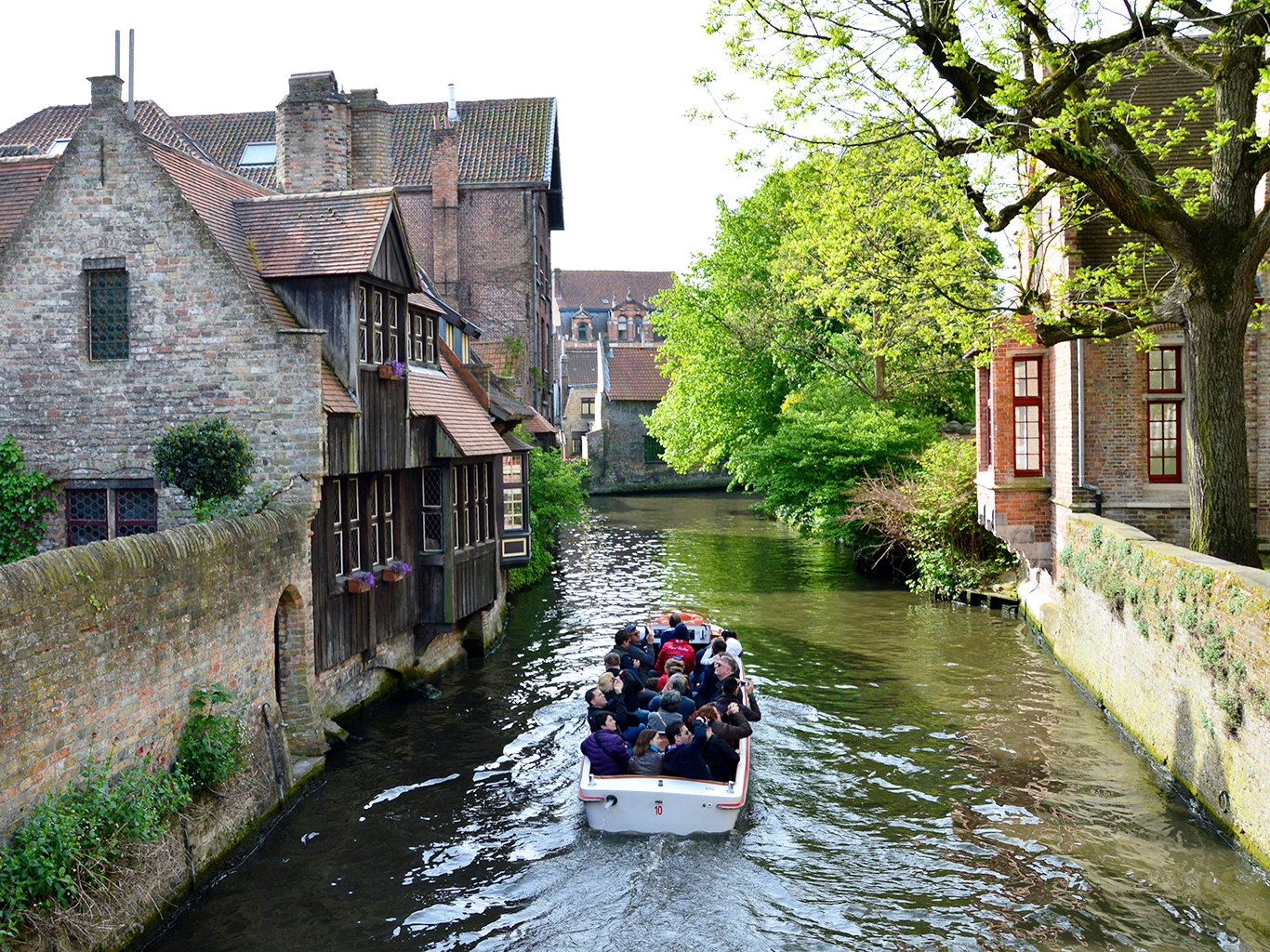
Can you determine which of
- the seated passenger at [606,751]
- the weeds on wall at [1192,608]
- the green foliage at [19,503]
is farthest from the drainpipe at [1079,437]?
the green foliage at [19,503]

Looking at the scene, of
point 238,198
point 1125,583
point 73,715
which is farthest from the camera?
point 238,198

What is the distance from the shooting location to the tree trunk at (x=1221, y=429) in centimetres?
1262

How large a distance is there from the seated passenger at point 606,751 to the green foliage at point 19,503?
739cm

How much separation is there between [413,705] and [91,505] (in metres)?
5.31

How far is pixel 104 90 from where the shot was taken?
12.7m

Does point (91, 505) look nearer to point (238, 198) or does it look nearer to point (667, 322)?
point (238, 198)

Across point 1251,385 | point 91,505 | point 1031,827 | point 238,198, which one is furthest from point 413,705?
point 1251,385

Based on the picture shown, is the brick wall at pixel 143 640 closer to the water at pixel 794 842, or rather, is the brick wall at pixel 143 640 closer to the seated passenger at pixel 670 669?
the water at pixel 794 842

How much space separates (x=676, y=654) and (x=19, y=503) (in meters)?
8.80

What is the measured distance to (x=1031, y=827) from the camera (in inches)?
432

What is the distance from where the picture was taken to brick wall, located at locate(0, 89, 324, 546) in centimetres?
1254

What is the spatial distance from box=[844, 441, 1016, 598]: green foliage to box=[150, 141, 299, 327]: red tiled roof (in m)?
15.3

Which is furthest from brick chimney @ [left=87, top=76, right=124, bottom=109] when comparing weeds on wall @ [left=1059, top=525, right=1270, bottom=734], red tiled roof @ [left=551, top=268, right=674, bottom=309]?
red tiled roof @ [left=551, top=268, right=674, bottom=309]

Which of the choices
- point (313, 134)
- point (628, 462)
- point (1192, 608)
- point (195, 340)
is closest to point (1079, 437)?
point (1192, 608)
